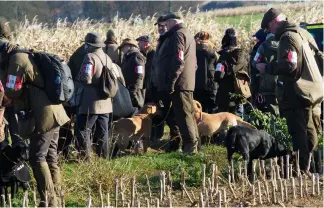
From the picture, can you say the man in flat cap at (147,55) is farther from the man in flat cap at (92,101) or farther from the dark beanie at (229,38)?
the man in flat cap at (92,101)

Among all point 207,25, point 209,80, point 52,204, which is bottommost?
point 52,204

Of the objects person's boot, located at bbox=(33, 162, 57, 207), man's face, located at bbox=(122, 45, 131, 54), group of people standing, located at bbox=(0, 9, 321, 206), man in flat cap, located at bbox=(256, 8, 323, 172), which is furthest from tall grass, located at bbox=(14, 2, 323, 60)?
person's boot, located at bbox=(33, 162, 57, 207)

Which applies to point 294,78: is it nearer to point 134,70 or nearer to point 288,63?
point 288,63

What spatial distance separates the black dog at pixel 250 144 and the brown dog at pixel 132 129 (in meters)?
2.40

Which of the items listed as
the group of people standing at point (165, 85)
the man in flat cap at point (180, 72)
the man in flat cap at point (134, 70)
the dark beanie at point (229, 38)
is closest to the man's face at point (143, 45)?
the group of people standing at point (165, 85)

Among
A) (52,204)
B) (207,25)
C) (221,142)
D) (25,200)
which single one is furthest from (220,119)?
(207,25)

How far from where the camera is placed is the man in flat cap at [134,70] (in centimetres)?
1123

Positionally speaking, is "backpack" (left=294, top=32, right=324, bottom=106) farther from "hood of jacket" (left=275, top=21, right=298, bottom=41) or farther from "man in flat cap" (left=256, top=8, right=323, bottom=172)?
"hood of jacket" (left=275, top=21, right=298, bottom=41)

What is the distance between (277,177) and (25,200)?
267 cm

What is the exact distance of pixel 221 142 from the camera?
10.1 m

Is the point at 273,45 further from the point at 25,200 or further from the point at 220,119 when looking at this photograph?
the point at 25,200

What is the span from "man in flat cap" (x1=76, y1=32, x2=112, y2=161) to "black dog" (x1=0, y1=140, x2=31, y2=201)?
181 cm

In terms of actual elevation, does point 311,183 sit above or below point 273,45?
below

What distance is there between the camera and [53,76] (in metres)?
6.68
